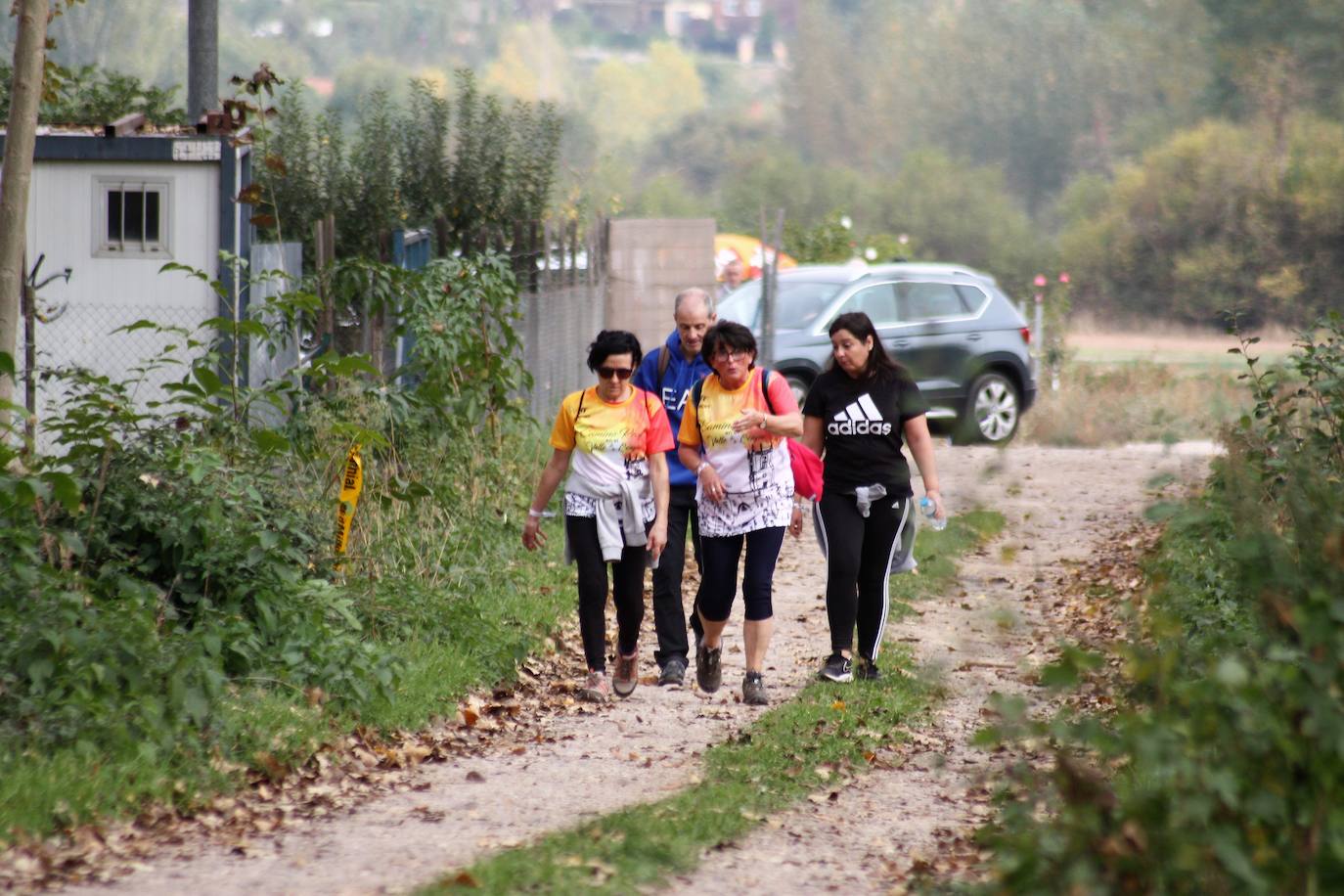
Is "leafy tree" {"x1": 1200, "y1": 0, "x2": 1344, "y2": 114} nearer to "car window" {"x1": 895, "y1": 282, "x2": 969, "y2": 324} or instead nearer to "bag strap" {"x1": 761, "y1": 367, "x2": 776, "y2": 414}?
"car window" {"x1": 895, "y1": 282, "x2": 969, "y2": 324}

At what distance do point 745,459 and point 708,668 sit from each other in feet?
3.50

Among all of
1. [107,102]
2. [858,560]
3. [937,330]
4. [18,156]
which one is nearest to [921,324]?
[937,330]

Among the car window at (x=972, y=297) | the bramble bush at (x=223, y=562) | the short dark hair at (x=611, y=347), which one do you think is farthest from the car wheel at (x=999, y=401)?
the short dark hair at (x=611, y=347)

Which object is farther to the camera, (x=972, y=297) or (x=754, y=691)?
(x=972, y=297)

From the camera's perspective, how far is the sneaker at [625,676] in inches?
329

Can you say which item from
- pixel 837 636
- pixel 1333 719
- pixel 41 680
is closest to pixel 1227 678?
pixel 1333 719

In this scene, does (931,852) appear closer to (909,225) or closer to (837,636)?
(837,636)

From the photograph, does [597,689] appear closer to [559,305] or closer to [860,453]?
[860,453]

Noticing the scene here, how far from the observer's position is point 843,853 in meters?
5.98

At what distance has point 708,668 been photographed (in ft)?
27.6

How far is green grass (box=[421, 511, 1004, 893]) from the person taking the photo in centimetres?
541

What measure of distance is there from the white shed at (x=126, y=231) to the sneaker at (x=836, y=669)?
6.56 metres

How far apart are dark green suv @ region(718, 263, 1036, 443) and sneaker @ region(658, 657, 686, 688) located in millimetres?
9981

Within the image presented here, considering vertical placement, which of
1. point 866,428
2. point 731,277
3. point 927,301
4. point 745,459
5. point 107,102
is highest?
point 107,102
